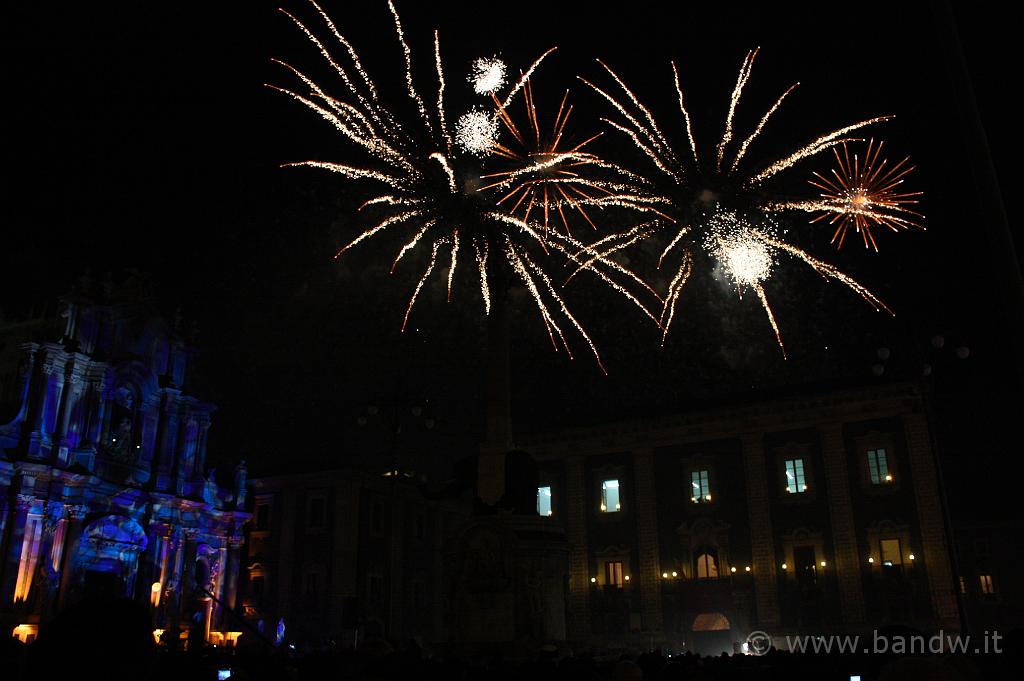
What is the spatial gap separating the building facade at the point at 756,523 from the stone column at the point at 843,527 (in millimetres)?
64

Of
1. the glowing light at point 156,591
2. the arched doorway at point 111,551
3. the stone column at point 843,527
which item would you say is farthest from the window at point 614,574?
the arched doorway at point 111,551

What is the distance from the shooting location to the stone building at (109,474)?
3425 centimetres

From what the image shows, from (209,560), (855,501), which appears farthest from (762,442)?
(209,560)

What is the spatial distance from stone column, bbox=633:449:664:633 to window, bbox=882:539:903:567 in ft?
39.4

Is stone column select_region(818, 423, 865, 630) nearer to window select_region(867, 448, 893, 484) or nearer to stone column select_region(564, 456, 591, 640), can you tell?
window select_region(867, 448, 893, 484)

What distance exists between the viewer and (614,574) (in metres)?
47.3

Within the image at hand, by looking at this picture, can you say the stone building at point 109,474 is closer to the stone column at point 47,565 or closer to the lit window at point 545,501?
the stone column at point 47,565

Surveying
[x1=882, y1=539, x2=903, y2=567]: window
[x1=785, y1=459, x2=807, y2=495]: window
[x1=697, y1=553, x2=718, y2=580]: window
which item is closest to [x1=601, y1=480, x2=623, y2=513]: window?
[x1=697, y1=553, x2=718, y2=580]: window

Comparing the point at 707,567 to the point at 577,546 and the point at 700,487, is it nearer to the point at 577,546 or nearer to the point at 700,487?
the point at 700,487

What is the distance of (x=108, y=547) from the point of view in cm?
3753

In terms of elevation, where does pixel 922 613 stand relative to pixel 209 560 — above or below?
below

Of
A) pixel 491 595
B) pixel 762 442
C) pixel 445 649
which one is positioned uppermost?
pixel 762 442

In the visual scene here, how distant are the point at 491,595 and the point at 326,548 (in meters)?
25.7

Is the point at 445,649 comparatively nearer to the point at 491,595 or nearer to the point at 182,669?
the point at 491,595
